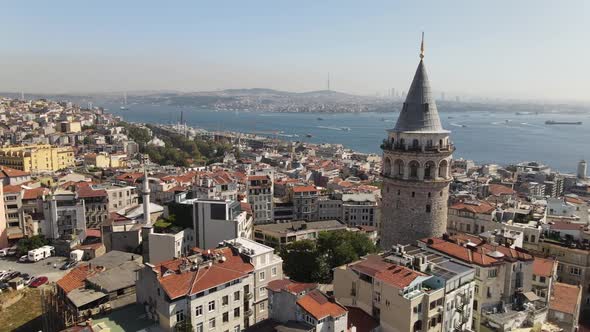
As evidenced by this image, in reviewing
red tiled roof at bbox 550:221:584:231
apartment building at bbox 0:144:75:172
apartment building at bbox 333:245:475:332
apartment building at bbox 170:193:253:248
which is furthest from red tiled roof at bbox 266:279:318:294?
apartment building at bbox 0:144:75:172

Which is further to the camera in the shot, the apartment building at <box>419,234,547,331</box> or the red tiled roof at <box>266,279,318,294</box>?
the apartment building at <box>419,234,547,331</box>

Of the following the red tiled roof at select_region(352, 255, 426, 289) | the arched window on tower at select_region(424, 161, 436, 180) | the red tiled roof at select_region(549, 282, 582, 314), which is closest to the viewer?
the red tiled roof at select_region(352, 255, 426, 289)

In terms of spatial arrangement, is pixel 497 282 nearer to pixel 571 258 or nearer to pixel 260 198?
pixel 571 258

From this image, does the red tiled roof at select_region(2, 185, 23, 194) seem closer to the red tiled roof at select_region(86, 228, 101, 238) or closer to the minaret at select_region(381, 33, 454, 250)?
the red tiled roof at select_region(86, 228, 101, 238)

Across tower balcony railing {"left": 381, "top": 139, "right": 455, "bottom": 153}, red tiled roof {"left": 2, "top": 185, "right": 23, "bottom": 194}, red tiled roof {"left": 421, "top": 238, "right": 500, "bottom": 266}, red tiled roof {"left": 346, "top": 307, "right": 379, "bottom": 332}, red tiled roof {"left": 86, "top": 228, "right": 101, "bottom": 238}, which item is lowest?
red tiled roof {"left": 86, "top": 228, "right": 101, "bottom": 238}

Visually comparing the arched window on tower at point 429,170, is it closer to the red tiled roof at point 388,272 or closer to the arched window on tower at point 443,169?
the arched window on tower at point 443,169

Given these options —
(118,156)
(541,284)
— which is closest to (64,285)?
(541,284)
